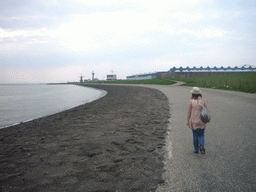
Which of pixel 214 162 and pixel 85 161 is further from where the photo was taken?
pixel 85 161

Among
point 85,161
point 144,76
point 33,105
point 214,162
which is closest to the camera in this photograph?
point 214,162

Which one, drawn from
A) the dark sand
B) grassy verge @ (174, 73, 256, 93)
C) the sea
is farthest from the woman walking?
grassy verge @ (174, 73, 256, 93)

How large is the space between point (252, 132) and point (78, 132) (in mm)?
5951

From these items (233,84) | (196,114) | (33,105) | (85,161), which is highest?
(233,84)

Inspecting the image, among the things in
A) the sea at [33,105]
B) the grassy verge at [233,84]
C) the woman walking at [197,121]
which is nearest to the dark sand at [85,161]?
the woman walking at [197,121]

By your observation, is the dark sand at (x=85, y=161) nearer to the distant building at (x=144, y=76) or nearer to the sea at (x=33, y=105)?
the sea at (x=33, y=105)

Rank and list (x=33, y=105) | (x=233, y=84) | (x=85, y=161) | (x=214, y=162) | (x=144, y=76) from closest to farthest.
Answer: (x=214, y=162)
(x=85, y=161)
(x=33, y=105)
(x=233, y=84)
(x=144, y=76)

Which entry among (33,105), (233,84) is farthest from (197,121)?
(233,84)

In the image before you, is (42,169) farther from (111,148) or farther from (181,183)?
(181,183)

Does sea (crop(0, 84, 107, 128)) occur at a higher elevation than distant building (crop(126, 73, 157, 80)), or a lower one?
lower

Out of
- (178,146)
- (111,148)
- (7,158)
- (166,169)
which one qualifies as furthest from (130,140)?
(7,158)

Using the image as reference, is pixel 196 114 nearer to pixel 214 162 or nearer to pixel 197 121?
pixel 197 121

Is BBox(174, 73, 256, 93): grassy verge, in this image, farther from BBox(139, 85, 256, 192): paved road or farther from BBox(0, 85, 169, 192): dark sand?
BBox(0, 85, 169, 192): dark sand

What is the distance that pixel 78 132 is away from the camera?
7680mm
